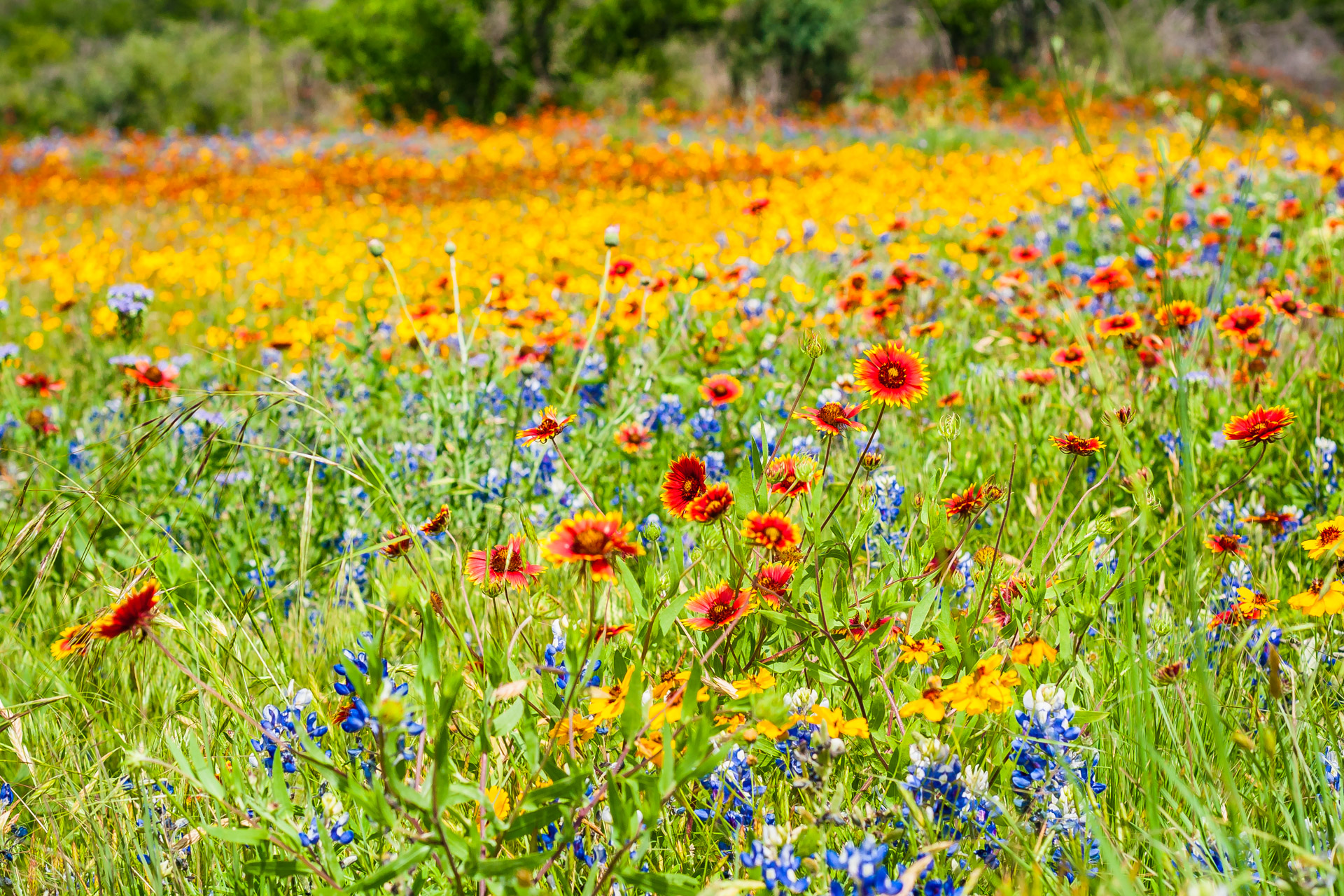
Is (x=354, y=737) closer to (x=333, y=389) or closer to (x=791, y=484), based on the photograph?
(x=791, y=484)

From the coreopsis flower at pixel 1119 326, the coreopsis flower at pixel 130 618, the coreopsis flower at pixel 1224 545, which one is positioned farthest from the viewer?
the coreopsis flower at pixel 1119 326

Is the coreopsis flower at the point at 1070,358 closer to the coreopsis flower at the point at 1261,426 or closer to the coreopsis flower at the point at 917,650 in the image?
the coreopsis flower at the point at 1261,426

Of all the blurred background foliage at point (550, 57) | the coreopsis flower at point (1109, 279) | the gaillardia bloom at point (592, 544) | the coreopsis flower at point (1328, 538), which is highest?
the blurred background foliage at point (550, 57)

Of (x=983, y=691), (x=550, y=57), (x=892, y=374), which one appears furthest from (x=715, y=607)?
(x=550, y=57)

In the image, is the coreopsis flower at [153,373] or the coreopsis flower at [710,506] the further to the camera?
the coreopsis flower at [153,373]

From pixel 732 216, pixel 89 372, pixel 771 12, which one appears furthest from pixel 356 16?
pixel 89 372

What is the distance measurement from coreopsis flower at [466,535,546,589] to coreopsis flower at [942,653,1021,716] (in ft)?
1.63

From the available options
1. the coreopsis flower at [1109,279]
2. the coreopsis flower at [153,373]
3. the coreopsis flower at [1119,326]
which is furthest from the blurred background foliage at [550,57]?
the coreopsis flower at [153,373]

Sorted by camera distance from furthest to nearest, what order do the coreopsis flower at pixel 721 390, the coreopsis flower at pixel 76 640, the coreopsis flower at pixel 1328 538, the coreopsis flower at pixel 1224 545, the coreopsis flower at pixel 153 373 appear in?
the coreopsis flower at pixel 153 373 → the coreopsis flower at pixel 721 390 → the coreopsis flower at pixel 1224 545 → the coreopsis flower at pixel 1328 538 → the coreopsis flower at pixel 76 640

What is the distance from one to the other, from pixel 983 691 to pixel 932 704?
0.06 meters

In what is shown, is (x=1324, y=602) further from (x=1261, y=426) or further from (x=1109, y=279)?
(x=1109, y=279)

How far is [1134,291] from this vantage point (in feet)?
10.9

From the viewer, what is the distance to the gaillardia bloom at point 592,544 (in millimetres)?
957

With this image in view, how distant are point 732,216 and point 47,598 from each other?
3.97 metres
